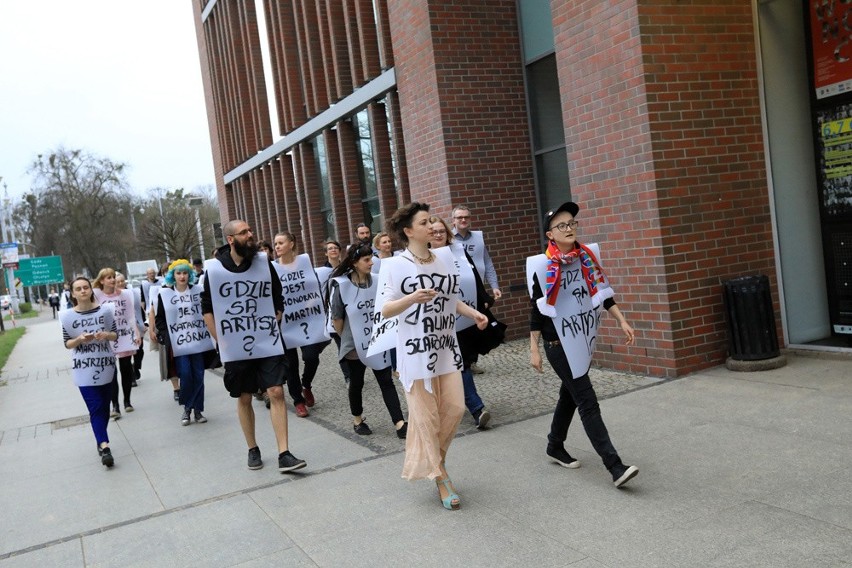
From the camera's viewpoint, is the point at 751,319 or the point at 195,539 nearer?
the point at 195,539

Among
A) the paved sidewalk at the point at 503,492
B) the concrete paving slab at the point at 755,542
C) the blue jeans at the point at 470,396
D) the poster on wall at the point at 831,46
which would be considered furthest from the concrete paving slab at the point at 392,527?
the poster on wall at the point at 831,46

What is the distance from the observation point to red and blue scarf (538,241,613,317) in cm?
503

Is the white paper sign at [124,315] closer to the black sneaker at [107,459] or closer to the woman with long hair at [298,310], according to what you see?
the woman with long hair at [298,310]

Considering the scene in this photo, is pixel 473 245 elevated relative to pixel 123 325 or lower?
elevated

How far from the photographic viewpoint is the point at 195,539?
15.9 ft

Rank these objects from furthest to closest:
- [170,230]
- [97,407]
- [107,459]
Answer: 1. [170,230]
2. [97,407]
3. [107,459]

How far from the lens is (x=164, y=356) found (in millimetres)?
9578

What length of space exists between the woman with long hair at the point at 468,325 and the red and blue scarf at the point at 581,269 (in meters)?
1.68

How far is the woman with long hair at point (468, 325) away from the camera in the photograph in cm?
666

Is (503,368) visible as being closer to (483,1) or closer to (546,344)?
(546,344)

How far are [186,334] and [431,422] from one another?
16.7ft

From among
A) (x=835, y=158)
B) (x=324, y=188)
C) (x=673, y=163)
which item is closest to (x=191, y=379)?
(x=673, y=163)

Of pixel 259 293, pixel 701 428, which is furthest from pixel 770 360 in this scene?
pixel 259 293

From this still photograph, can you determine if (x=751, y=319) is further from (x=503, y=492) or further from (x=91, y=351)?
(x=91, y=351)
